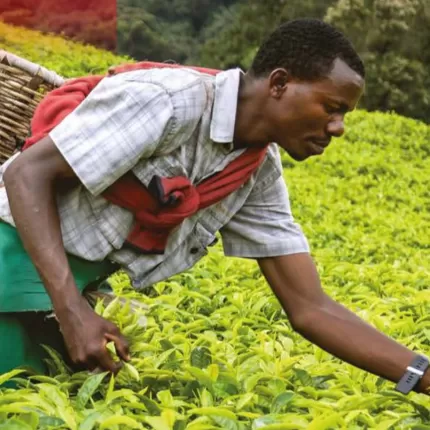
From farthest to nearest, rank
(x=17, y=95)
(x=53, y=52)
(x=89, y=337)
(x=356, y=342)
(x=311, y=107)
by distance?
(x=53, y=52)
(x=17, y=95)
(x=356, y=342)
(x=311, y=107)
(x=89, y=337)

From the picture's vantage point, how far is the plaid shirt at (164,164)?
200 cm

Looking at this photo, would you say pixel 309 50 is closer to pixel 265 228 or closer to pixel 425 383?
pixel 265 228

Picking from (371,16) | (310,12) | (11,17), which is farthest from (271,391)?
(310,12)

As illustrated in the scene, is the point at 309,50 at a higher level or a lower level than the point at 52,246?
higher

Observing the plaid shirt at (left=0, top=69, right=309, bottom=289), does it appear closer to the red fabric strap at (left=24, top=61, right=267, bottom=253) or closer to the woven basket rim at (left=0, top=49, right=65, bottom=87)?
the red fabric strap at (left=24, top=61, right=267, bottom=253)

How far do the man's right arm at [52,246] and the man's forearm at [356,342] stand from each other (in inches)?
24.2

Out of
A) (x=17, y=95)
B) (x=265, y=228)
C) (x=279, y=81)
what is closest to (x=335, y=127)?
(x=279, y=81)

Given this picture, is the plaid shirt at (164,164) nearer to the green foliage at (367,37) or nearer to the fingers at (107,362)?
the fingers at (107,362)

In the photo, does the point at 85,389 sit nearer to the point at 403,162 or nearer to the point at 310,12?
the point at 403,162

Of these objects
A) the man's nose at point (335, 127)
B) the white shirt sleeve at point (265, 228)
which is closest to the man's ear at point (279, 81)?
the man's nose at point (335, 127)

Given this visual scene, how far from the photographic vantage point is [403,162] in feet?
32.0

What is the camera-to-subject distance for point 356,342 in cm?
232

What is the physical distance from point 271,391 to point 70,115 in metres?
0.74

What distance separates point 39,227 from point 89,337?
0.80 ft
